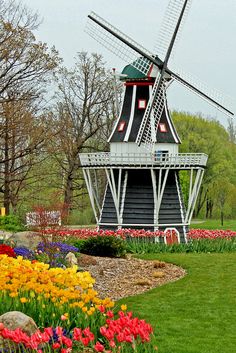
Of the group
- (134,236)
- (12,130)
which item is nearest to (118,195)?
(134,236)

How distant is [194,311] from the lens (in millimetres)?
11039

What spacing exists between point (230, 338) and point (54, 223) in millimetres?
6898

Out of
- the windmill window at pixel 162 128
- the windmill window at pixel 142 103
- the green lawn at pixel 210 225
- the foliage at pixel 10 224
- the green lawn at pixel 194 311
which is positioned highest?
the windmill window at pixel 142 103

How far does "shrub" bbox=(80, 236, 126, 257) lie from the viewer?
59.2 feet


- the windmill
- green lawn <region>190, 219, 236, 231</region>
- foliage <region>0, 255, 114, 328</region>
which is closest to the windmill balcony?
the windmill

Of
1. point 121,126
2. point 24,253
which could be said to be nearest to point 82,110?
point 121,126

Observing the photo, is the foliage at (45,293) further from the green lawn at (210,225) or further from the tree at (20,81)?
the green lawn at (210,225)

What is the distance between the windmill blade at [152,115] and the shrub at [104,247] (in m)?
7.15

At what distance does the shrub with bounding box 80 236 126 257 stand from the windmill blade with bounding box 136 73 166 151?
23.5 feet

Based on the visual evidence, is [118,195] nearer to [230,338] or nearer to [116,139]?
[116,139]

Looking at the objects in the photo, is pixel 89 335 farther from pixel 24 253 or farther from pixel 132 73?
pixel 132 73

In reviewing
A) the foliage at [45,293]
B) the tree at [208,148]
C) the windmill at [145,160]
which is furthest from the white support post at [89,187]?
the tree at [208,148]

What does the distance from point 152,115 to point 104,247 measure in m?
8.37

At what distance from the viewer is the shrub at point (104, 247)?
18031 millimetres
